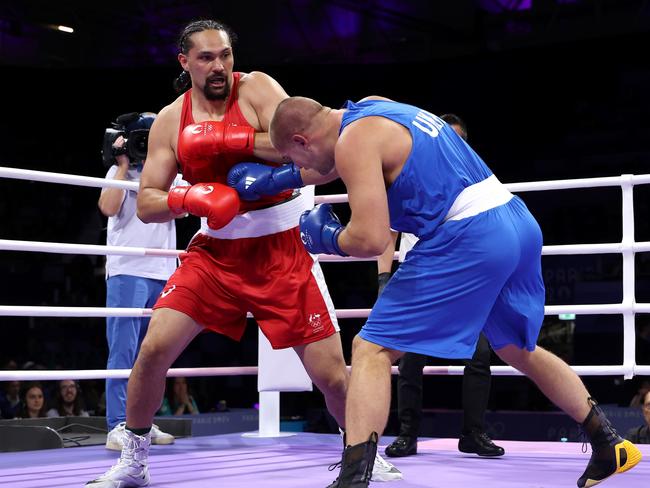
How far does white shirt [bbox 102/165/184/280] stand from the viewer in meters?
3.58

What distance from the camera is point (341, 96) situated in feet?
36.7

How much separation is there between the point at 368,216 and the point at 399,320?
0.89ft

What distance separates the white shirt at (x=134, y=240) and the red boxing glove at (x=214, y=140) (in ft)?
3.55

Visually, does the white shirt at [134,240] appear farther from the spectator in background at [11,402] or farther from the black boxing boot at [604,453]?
the spectator in background at [11,402]

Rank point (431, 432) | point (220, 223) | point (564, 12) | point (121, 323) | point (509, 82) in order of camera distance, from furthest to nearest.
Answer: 1. point (509, 82)
2. point (564, 12)
3. point (431, 432)
4. point (121, 323)
5. point (220, 223)

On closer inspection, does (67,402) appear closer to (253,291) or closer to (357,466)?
(253,291)

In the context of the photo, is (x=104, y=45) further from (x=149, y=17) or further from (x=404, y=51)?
(x=404, y=51)

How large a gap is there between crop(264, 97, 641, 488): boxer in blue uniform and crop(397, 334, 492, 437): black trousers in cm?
97

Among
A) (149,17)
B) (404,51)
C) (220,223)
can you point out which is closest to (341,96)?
(404,51)

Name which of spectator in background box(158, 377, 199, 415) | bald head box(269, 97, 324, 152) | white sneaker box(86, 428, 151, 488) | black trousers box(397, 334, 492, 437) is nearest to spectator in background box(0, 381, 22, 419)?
spectator in background box(158, 377, 199, 415)

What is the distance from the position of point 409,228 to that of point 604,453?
0.80 meters

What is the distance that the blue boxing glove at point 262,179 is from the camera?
2506 mm

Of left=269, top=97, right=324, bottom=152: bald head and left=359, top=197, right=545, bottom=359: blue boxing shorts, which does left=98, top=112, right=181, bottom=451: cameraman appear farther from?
left=359, top=197, right=545, bottom=359: blue boxing shorts

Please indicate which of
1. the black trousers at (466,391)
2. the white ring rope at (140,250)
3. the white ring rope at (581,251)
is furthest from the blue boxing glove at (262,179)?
the black trousers at (466,391)
